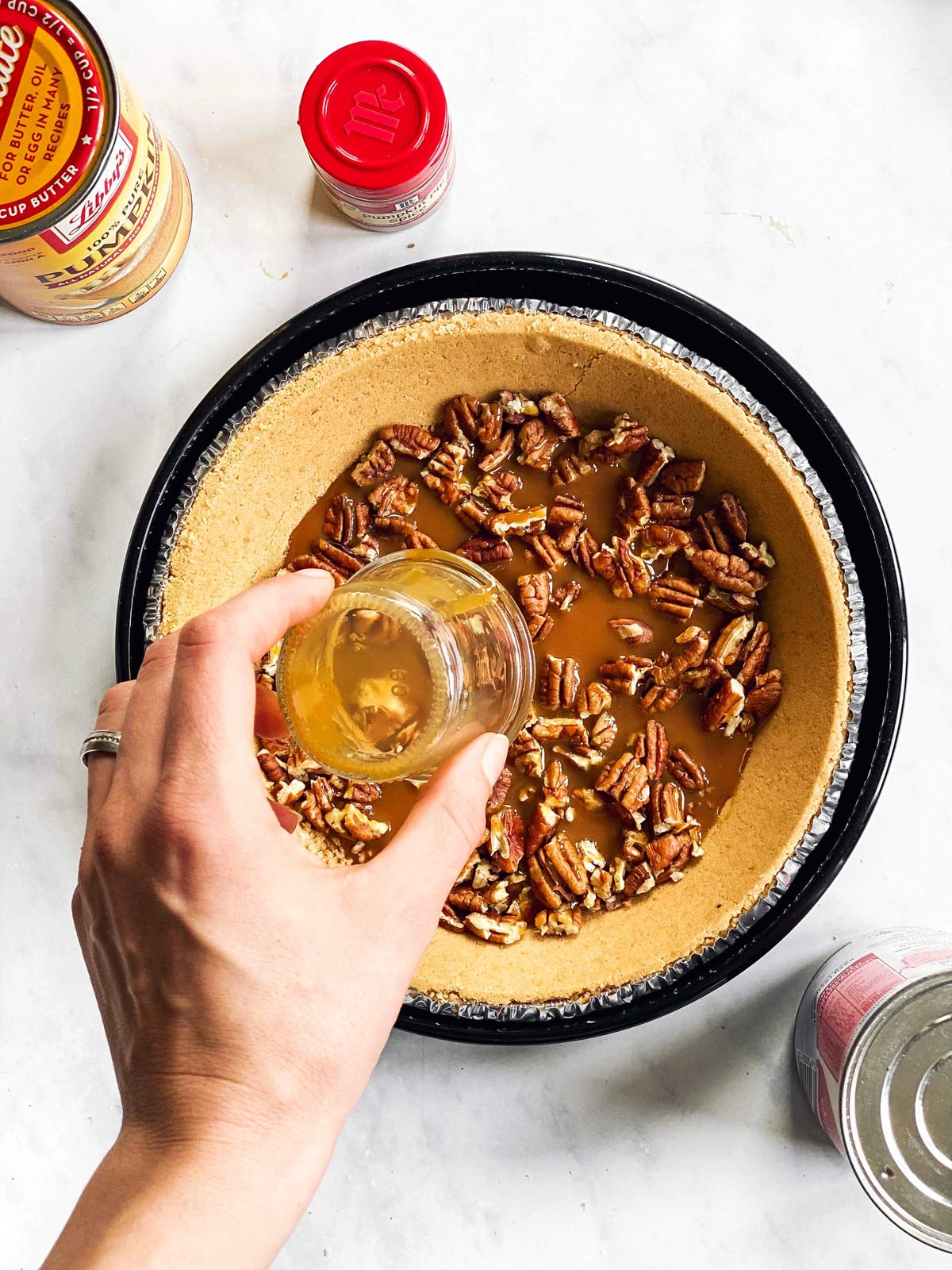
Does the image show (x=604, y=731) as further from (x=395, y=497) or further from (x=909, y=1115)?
(x=909, y=1115)

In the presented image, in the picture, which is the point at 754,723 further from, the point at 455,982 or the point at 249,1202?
the point at 249,1202

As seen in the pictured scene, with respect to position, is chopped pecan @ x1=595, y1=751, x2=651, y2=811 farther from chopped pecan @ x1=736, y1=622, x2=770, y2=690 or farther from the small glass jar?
the small glass jar

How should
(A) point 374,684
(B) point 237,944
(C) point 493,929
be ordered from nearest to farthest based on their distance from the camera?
(B) point 237,944
(A) point 374,684
(C) point 493,929

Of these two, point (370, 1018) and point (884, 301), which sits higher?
point (884, 301)

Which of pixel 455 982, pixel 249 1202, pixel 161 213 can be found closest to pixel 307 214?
pixel 161 213

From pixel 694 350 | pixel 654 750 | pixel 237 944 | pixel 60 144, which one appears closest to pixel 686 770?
pixel 654 750

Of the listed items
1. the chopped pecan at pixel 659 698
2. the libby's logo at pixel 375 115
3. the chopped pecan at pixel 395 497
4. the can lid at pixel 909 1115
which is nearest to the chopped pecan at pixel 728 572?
the chopped pecan at pixel 659 698
